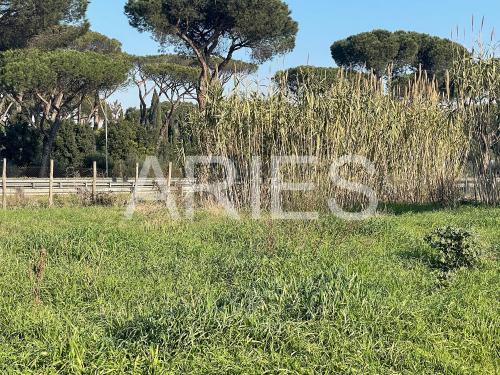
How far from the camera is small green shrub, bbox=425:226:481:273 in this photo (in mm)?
5719

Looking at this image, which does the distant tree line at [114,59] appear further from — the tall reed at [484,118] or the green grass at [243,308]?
the green grass at [243,308]

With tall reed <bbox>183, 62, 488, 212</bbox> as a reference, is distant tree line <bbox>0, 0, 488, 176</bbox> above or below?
above

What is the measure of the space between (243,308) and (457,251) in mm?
3099

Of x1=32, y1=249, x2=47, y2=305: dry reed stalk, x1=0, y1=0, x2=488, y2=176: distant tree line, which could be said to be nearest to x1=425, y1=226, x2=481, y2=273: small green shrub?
x1=32, y1=249, x2=47, y2=305: dry reed stalk

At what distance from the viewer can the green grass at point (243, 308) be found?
3127 millimetres

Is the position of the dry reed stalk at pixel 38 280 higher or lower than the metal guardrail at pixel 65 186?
lower

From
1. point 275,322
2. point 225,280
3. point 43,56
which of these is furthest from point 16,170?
point 275,322

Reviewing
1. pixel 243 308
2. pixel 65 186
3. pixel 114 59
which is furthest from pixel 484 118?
pixel 114 59

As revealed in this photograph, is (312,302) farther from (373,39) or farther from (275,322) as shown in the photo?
(373,39)

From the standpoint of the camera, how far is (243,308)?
3.54 metres

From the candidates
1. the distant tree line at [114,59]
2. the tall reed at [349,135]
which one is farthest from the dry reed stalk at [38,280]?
the distant tree line at [114,59]

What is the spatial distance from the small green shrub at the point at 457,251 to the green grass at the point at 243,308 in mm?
149

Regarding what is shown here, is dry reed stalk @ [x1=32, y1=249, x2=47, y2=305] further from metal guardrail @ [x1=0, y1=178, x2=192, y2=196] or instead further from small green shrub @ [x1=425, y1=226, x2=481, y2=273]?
metal guardrail @ [x1=0, y1=178, x2=192, y2=196]

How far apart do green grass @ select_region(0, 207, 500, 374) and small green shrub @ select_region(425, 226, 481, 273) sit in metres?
0.15
